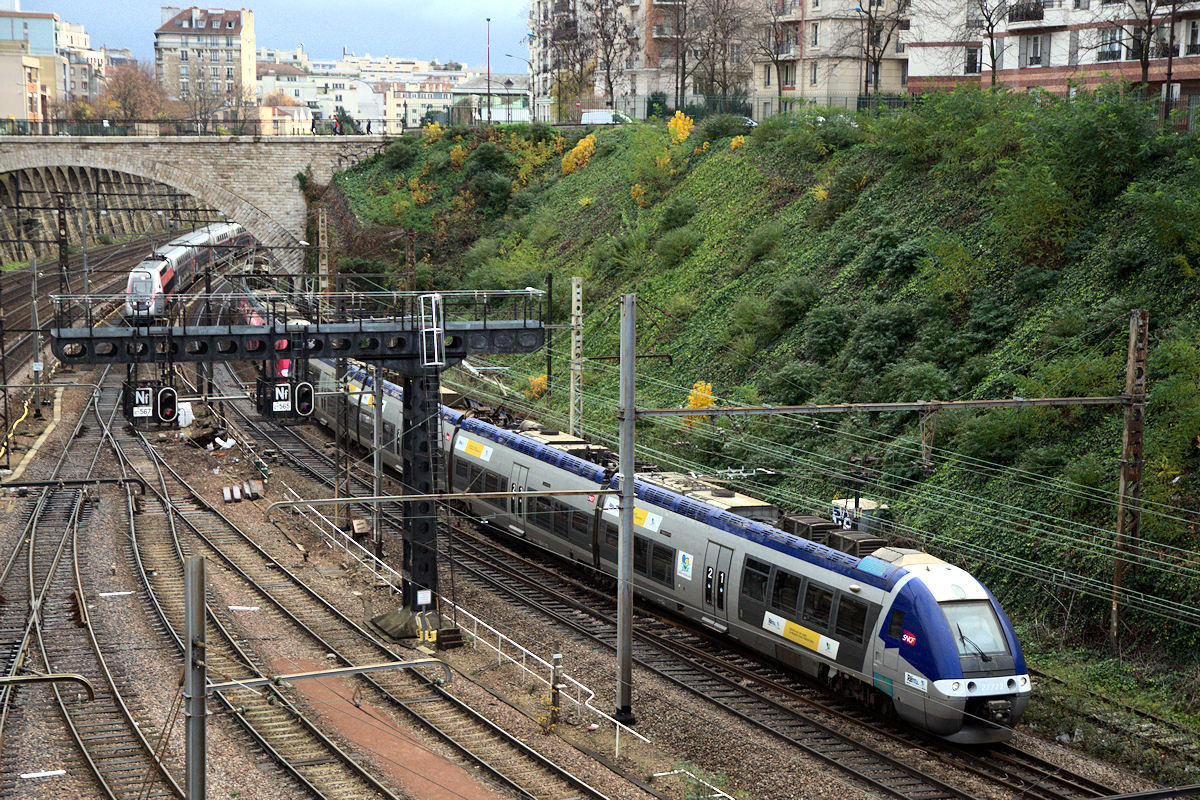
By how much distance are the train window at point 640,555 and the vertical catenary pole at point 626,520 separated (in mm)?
4474

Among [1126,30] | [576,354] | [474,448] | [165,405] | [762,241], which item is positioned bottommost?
[474,448]

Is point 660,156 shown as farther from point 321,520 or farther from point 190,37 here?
point 190,37

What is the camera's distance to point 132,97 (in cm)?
14425

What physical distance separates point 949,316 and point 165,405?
19742 millimetres

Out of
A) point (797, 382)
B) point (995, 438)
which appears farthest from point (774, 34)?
point (995, 438)

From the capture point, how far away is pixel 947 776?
16.3m

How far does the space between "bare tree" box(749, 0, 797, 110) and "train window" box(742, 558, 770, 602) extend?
49.3 meters

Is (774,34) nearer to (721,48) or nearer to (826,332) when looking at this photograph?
(721,48)

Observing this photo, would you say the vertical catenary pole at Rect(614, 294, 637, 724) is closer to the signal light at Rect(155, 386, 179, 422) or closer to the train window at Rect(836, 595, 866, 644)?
the train window at Rect(836, 595, 866, 644)

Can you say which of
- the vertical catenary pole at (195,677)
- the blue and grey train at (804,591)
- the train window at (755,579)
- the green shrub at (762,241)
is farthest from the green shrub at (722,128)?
the vertical catenary pole at (195,677)

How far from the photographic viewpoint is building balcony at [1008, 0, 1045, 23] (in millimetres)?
47250

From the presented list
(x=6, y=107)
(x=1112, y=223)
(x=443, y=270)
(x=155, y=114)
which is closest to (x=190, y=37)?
(x=155, y=114)

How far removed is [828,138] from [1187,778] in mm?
32490

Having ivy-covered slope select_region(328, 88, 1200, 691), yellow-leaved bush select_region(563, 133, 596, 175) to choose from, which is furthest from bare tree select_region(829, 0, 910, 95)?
yellow-leaved bush select_region(563, 133, 596, 175)
